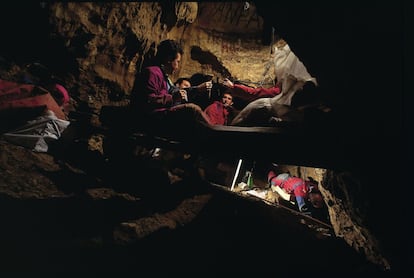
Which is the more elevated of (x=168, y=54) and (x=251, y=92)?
(x=168, y=54)

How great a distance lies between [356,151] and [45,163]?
4593mm

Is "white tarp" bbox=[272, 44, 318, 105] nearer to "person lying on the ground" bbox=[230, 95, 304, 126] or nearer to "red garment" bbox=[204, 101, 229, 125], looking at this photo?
"person lying on the ground" bbox=[230, 95, 304, 126]

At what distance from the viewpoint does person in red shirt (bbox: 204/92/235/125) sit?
5.80 m

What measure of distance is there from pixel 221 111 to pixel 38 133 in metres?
3.84

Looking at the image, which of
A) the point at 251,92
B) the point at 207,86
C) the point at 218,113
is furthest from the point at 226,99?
the point at 207,86

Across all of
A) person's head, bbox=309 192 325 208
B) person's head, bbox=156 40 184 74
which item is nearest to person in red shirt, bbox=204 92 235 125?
person's head, bbox=156 40 184 74

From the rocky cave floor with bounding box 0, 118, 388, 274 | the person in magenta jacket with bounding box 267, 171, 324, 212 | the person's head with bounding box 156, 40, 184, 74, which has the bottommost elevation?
the person in magenta jacket with bounding box 267, 171, 324, 212

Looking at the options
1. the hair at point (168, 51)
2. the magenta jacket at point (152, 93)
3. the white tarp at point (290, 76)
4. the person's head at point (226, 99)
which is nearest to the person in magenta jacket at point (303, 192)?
the person's head at point (226, 99)

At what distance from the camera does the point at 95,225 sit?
2988mm

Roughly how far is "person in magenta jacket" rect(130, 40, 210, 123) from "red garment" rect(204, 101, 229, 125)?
139 centimetres

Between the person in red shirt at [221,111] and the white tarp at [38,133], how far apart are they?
3164 mm

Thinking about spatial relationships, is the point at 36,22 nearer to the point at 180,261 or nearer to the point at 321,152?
the point at 180,261

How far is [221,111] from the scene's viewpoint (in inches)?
235

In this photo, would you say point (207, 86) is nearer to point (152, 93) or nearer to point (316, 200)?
point (152, 93)
